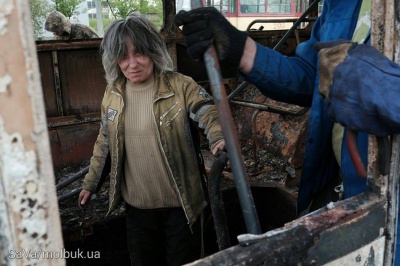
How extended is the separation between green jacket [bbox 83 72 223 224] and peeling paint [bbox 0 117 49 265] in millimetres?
1485

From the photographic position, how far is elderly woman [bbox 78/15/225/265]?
2.23 m

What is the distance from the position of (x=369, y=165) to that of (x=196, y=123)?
1166 millimetres

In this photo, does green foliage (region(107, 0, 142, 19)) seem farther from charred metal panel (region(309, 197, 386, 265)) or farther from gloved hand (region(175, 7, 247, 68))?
charred metal panel (region(309, 197, 386, 265))

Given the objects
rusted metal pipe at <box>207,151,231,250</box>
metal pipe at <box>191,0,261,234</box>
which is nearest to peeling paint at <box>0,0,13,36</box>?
metal pipe at <box>191,0,261,234</box>

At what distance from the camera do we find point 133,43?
88.0 inches

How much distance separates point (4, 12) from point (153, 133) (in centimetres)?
164

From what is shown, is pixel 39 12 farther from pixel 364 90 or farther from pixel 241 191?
pixel 364 90

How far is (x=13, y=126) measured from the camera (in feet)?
2.06

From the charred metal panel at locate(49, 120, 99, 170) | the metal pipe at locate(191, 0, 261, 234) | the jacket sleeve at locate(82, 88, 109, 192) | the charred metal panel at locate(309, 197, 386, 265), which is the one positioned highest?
the metal pipe at locate(191, 0, 261, 234)

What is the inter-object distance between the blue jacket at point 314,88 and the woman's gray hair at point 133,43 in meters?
0.90

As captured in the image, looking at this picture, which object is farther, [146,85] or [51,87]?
[51,87]

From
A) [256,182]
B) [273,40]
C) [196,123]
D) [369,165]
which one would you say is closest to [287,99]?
[369,165]

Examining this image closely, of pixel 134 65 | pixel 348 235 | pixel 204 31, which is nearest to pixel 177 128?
pixel 134 65

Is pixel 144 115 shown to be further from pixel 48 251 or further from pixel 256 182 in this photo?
pixel 256 182
